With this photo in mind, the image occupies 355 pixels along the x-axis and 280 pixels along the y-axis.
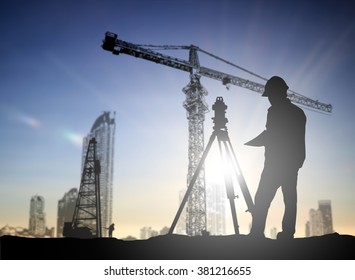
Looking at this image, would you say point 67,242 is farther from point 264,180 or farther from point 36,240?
point 264,180

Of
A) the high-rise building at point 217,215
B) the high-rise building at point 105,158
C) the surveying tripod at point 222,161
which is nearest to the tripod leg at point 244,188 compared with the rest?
the surveying tripod at point 222,161

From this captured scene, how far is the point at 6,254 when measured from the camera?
16.6 feet

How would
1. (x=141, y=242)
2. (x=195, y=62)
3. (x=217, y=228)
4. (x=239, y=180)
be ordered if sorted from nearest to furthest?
(x=141, y=242) < (x=239, y=180) < (x=195, y=62) < (x=217, y=228)

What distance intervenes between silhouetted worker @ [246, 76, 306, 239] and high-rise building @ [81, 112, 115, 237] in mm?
146692

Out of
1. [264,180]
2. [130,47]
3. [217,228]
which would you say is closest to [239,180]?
[264,180]

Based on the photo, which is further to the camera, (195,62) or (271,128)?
(195,62)

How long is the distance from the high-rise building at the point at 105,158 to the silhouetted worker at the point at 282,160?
146692 mm

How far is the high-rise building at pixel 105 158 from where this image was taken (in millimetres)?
150375

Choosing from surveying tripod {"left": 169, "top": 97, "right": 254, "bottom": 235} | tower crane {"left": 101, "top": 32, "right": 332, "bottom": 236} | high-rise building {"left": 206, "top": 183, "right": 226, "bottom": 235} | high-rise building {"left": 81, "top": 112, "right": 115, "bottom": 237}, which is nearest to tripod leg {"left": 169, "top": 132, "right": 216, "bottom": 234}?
surveying tripod {"left": 169, "top": 97, "right": 254, "bottom": 235}

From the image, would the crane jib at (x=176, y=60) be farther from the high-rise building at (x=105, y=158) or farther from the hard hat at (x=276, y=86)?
the high-rise building at (x=105, y=158)

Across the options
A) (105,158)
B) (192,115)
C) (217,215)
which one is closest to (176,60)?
(192,115)

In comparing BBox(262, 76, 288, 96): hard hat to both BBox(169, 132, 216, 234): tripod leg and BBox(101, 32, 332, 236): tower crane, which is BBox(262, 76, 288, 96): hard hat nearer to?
BBox(169, 132, 216, 234): tripod leg

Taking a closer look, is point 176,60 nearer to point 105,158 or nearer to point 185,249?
point 185,249

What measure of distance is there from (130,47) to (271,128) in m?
42.1
